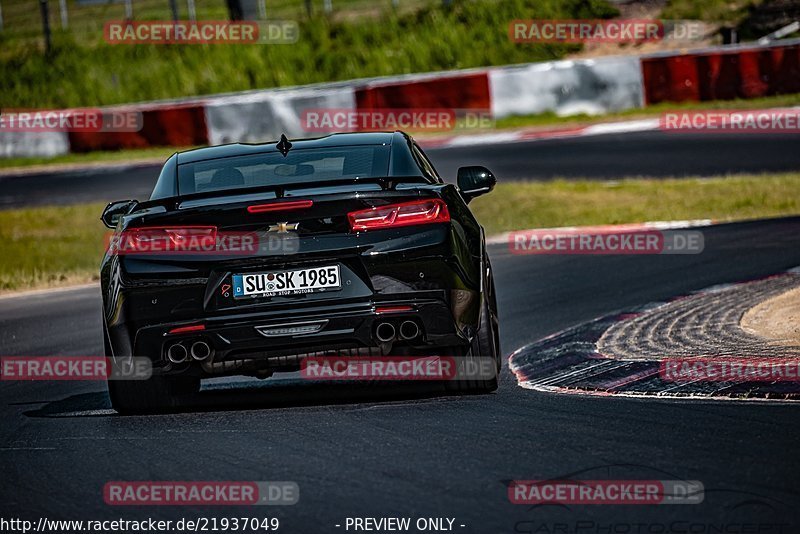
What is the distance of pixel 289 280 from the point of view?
6.75m

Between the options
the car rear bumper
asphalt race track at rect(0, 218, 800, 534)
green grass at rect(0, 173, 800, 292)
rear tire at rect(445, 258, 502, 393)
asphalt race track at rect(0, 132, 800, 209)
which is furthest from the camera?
asphalt race track at rect(0, 132, 800, 209)

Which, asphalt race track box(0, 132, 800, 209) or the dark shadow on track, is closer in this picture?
the dark shadow on track

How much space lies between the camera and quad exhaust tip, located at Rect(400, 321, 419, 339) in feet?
22.4

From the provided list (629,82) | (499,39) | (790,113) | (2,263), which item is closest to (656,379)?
(2,263)

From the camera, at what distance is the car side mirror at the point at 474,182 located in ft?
26.7

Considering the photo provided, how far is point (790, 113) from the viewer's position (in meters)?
24.0

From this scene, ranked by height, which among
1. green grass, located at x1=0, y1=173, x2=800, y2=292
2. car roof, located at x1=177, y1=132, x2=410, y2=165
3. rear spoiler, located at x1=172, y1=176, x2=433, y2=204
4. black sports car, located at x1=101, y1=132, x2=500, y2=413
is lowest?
green grass, located at x1=0, y1=173, x2=800, y2=292

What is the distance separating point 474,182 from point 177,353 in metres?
2.09

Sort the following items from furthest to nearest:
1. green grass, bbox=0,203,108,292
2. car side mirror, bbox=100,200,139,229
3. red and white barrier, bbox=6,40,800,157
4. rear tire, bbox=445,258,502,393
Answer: red and white barrier, bbox=6,40,800,157 → green grass, bbox=0,203,108,292 → car side mirror, bbox=100,200,139,229 → rear tire, bbox=445,258,502,393

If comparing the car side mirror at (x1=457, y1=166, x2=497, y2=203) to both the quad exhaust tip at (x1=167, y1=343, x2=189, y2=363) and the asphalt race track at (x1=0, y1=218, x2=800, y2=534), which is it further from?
the quad exhaust tip at (x1=167, y1=343, x2=189, y2=363)

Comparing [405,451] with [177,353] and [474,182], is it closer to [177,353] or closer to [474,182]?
[177,353]

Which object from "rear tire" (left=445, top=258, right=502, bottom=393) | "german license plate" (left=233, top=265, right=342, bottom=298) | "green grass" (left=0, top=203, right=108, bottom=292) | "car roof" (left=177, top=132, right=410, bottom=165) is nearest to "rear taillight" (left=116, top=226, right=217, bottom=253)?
"german license plate" (left=233, top=265, right=342, bottom=298)

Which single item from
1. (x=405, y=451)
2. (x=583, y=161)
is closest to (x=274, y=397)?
(x=405, y=451)

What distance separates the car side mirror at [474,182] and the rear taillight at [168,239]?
1.79m
